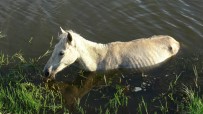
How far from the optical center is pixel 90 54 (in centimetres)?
1128

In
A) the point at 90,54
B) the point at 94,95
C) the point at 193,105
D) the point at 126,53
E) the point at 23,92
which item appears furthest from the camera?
the point at 126,53

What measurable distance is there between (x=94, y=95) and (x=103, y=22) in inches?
159

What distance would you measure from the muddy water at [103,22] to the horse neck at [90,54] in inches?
60.9

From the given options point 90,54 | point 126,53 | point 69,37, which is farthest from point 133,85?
point 69,37

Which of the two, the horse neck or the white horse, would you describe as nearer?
the horse neck

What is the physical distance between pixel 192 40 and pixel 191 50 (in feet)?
2.08

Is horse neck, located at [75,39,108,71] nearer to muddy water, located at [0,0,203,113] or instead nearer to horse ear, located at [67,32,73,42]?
horse ear, located at [67,32,73,42]

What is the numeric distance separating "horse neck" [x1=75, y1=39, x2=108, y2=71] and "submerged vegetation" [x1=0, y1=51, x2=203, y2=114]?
1.68ft

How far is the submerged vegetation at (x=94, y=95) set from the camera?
384 inches

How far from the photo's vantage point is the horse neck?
10984 millimetres

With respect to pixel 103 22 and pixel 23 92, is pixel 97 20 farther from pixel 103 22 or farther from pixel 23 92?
pixel 23 92

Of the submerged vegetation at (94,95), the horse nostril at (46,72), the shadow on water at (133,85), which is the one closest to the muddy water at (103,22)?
the shadow on water at (133,85)

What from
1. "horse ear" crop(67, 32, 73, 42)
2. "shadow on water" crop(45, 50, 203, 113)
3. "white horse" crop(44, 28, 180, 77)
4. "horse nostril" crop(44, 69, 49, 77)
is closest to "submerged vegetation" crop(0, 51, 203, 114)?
"shadow on water" crop(45, 50, 203, 113)

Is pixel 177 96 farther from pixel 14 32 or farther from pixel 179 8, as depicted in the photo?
pixel 14 32
